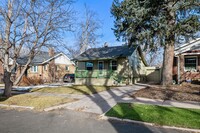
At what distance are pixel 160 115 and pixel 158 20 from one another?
9318mm

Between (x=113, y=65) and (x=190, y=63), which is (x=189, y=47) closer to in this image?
(x=190, y=63)

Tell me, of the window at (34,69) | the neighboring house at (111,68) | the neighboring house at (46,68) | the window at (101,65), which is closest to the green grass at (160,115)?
the neighboring house at (111,68)

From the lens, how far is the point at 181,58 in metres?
19.6

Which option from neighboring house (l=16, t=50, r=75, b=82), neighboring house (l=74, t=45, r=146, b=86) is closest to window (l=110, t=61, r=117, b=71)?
neighboring house (l=74, t=45, r=146, b=86)

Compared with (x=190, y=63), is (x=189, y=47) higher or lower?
higher

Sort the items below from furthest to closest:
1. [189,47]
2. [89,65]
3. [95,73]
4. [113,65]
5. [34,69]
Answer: [34,69]
[89,65]
[113,65]
[95,73]
[189,47]

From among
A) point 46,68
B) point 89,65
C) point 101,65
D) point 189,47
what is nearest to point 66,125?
point 189,47

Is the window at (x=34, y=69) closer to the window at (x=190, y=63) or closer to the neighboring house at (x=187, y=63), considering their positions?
the neighboring house at (x=187, y=63)

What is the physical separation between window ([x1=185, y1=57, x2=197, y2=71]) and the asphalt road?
14.8 meters

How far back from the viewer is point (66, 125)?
22.0ft

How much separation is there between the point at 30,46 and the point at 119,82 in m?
10.5

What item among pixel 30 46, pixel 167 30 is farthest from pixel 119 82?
pixel 30 46

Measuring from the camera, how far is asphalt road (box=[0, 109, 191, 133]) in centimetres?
609

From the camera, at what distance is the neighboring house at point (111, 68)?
2134 centimetres
